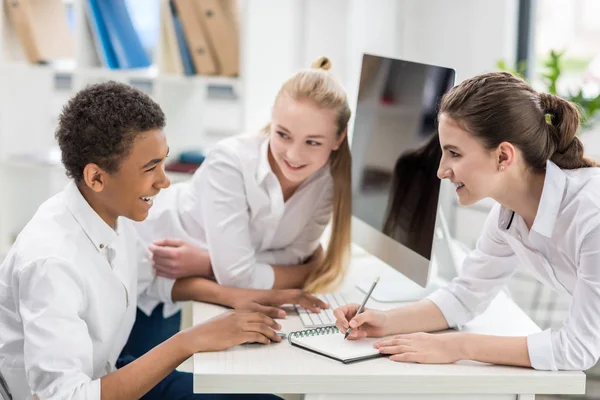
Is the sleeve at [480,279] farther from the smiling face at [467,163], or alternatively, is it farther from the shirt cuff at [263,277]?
the shirt cuff at [263,277]

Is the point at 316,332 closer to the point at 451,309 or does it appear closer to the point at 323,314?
the point at 323,314

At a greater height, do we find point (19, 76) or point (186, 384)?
point (19, 76)

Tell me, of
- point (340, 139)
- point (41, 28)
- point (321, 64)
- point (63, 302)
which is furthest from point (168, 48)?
point (63, 302)

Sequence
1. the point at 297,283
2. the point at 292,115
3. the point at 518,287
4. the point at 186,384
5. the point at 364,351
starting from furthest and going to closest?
the point at 518,287
the point at 297,283
the point at 292,115
the point at 186,384
the point at 364,351

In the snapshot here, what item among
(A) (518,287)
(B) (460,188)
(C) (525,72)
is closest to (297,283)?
(B) (460,188)

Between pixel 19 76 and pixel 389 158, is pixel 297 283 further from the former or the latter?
pixel 19 76

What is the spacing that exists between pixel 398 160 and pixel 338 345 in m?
0.49

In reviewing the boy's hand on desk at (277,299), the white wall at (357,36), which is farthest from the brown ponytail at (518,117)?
the white wall at (357,36)

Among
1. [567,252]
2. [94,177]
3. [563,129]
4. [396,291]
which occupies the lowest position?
[396,291]

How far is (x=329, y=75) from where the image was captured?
185 cm

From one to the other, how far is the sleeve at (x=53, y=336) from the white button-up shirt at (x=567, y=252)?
745mm

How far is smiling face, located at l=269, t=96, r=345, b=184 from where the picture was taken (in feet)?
5.88

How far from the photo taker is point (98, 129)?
1.45 m

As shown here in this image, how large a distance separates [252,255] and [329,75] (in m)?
0.45
